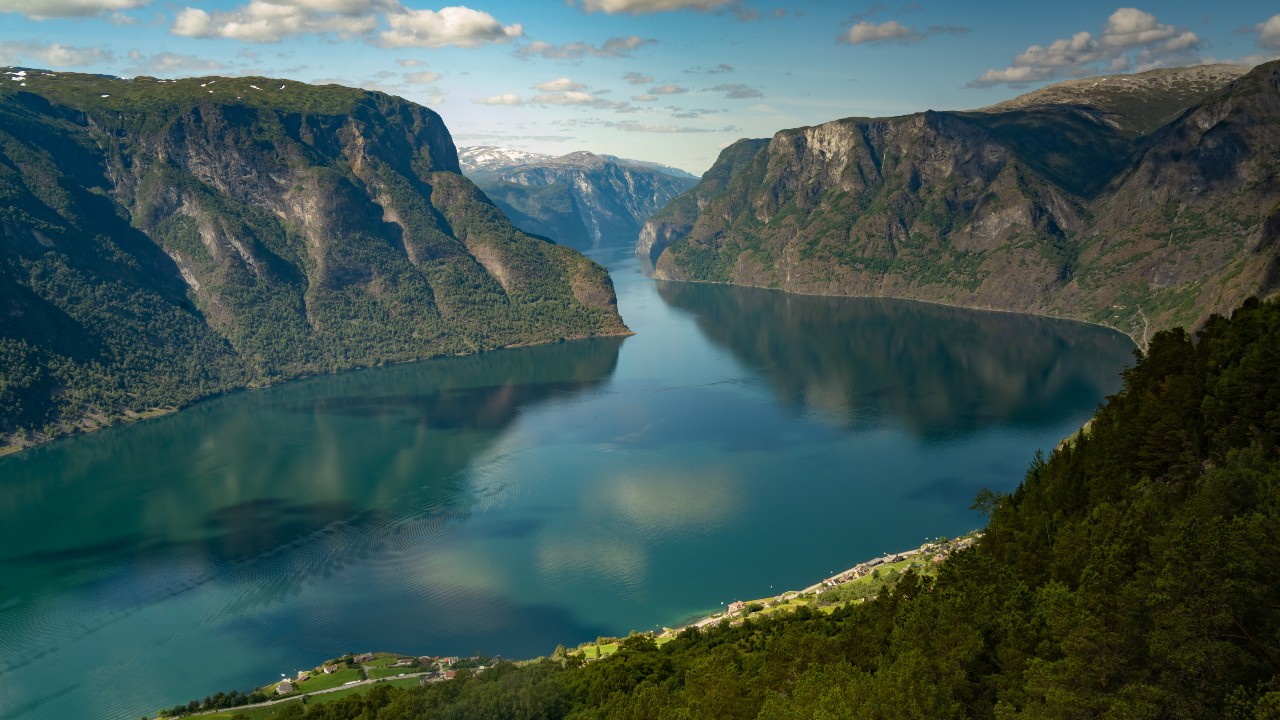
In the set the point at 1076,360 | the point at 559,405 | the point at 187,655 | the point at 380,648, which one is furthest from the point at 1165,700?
the point at 1076,360

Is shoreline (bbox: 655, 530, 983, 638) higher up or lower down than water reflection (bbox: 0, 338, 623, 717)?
higher up

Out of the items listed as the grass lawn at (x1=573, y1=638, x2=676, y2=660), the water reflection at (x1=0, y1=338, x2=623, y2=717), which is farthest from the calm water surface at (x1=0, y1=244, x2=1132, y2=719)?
the grass lawn at (x1=573, y1=638, x2=676, y2=660)

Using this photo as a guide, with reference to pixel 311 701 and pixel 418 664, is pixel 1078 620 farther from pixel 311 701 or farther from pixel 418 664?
pixel 418 664

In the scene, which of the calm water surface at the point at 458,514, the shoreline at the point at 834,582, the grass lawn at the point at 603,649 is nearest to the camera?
the grass lawn at the point at 603,649

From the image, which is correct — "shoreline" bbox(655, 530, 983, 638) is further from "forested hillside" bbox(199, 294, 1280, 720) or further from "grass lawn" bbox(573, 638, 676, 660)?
"forested hillside" bbox(199, 294, 1280, 720)

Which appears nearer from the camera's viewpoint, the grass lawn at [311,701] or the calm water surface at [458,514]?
the grass lawn at [311,701]

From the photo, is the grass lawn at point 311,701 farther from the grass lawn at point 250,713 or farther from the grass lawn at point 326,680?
the grass lawn at point 326,680

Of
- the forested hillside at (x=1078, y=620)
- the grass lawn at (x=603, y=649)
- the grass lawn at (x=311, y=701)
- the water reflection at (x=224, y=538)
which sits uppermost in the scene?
the forested hillside at (x=1078, y=620)

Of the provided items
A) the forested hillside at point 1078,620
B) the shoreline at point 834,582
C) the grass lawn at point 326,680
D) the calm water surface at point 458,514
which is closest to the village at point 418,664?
the grass lawn at point 326,680
